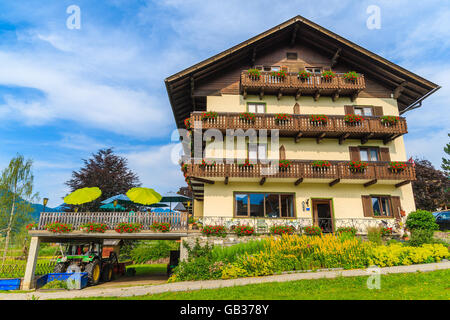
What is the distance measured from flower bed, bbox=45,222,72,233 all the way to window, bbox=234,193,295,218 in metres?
9.80

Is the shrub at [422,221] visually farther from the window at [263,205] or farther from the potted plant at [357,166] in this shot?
the window at [263,205]

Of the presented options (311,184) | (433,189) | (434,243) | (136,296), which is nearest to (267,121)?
(311,184)

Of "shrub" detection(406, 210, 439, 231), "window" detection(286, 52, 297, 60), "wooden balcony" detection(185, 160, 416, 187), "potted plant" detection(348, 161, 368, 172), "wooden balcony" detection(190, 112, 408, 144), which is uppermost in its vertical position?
"window" detection(286, 52, 297, 60)

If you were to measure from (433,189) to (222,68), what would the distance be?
26.6 metres

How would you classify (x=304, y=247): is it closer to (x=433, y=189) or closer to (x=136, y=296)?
(x=136, y=296)

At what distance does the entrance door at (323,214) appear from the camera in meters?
18.7

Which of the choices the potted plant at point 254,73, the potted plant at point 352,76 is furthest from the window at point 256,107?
the potted plant at point 352,76

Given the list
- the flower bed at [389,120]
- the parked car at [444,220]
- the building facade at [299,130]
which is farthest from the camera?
the parked car at [444,220]

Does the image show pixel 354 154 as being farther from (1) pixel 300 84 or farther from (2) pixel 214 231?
(2) pixel 214 231

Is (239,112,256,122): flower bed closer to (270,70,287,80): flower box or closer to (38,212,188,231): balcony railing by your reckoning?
(270,70,287,80): flower box

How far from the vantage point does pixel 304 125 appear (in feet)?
62.4

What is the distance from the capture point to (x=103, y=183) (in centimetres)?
2808

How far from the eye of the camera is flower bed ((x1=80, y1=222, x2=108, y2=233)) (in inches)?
584

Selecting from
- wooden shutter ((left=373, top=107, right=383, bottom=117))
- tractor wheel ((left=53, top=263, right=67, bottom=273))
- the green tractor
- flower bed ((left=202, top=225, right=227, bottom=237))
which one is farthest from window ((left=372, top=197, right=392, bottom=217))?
tractor wheel ((left=53, top=263, right=67, bottom=273))
